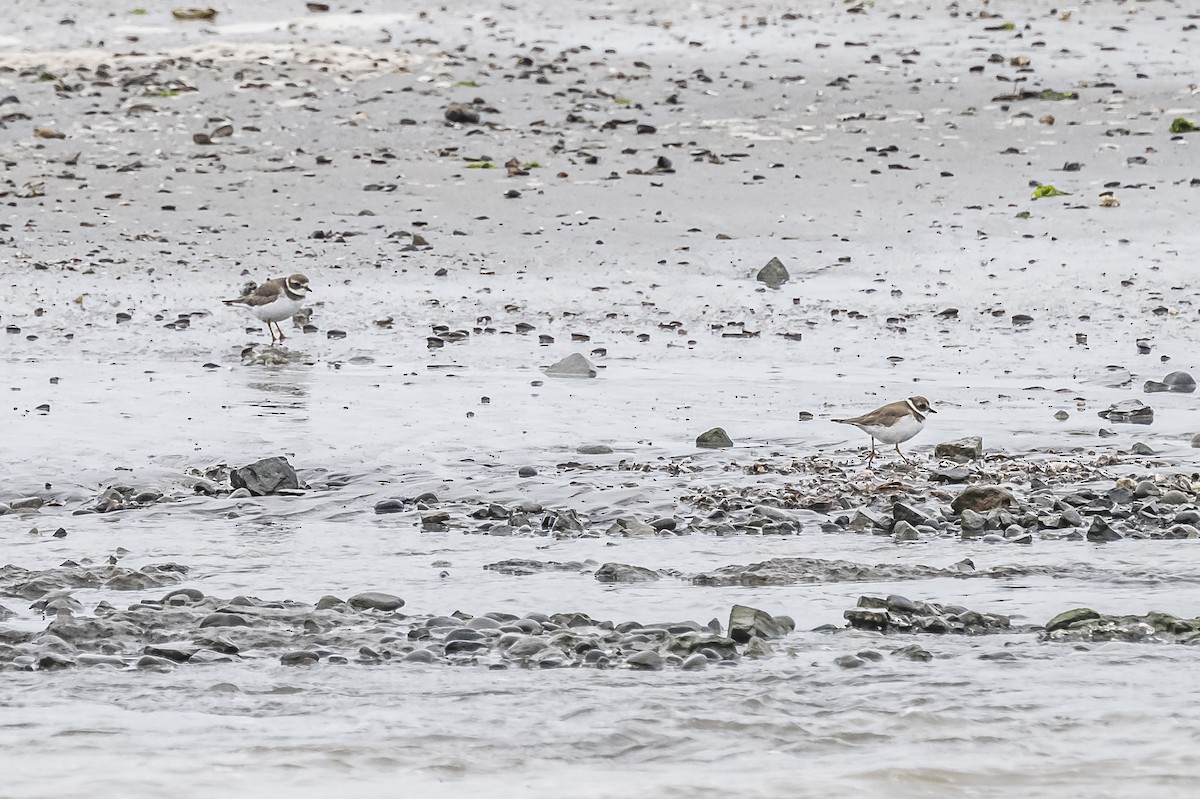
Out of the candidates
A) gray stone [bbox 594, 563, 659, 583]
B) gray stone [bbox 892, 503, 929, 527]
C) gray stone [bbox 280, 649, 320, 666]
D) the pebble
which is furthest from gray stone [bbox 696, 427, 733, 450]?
gray stone [bbox 280, 649, 320, 666]

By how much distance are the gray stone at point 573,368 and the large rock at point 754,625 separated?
18.2 feet

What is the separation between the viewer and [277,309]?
1375 centimetres

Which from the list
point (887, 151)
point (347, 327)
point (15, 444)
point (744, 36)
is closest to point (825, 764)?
point (15, 444)

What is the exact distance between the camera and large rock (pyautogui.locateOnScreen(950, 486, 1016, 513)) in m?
9.26

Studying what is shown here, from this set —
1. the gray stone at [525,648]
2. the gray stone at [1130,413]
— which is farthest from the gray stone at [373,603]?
the gray stone at [1130,413]

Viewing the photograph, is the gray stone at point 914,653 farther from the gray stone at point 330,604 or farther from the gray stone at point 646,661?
the gray stone at point 330,604

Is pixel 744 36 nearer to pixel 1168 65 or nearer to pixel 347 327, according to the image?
pixel 1168 65

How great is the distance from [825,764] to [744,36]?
71.6 ft

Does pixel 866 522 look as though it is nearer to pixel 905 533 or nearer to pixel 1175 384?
pixel 905 533

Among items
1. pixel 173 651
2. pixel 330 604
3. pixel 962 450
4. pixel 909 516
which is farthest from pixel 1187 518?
pixel 173 651

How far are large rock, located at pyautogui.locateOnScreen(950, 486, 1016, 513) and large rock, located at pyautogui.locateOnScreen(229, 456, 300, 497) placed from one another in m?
3.75

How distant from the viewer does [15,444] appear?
10531 millimetres

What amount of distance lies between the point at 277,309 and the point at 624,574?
6406 mm

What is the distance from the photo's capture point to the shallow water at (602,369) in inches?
248
